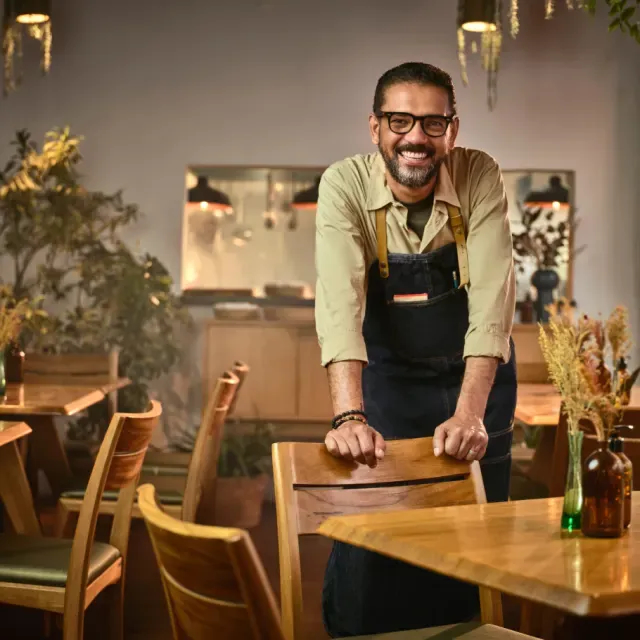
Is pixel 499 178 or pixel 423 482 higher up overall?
pixel 499 178

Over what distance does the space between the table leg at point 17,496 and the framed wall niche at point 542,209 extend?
4.34 meters

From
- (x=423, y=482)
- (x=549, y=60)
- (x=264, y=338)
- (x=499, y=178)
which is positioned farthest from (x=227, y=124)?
(x=423, y=482)

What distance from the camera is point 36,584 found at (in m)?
2.71

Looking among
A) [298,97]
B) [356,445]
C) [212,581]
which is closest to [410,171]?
[356,445]

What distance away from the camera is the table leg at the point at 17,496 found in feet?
11.6

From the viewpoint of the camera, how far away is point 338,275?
237 centimetres

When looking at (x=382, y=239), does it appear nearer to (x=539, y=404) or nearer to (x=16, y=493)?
(x=16, y=493)

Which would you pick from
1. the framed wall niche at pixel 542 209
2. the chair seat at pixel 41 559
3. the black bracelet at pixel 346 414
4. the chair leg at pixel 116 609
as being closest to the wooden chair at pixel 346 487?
the black bracelet at pixel 346 414

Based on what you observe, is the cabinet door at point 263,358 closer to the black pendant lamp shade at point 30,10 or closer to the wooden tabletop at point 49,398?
the wooden tabletop at point 49,398

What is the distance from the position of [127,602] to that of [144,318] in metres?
2.62

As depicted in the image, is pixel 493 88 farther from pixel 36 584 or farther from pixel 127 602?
pixel 36 584

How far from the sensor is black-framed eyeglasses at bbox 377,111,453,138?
7.81 ft

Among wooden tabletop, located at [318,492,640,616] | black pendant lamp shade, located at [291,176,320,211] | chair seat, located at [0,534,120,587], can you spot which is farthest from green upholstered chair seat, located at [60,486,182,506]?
black pendant lamp shade, located at [291,176,320,211]

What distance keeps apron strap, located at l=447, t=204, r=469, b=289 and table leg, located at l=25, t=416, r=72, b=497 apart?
218 cm
